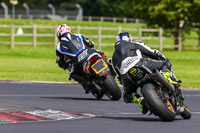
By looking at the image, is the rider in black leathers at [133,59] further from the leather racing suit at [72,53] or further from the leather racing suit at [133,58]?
the leather racing suit at [72,53]

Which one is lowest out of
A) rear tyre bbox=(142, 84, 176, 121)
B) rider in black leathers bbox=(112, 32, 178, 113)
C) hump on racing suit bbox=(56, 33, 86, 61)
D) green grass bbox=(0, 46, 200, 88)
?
green grass bbox=(0, 46, 200, 88)

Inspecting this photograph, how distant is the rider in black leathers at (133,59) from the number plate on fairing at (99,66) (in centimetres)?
330

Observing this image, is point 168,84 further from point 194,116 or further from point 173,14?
point 173,14

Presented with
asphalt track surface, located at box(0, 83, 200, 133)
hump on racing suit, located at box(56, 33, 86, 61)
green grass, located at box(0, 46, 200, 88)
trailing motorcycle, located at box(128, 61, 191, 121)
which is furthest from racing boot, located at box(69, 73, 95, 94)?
green grass, located at box(0, 46, 200, 88)

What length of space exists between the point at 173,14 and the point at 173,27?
132 inches

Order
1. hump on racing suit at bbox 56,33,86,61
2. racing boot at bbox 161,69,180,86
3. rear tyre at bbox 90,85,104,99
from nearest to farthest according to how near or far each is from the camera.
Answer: racing boot at bbox 161,69,180,86, rear tyre at bbox 90,85,104,99, hump on racing suit at bbox 56,33,86,61

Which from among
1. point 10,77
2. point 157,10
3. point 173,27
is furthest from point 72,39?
point 173,27

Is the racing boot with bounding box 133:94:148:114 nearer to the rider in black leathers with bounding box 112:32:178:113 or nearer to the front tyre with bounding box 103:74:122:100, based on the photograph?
the rider in black leathers with bounding box 112:32:178:113

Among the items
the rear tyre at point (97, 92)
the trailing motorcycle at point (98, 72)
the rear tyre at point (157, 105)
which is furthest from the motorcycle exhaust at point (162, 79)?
the rear tyre at point (97, 92)

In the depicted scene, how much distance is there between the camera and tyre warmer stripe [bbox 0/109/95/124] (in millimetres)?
11367

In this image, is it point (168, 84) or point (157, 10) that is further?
point (157, 10)

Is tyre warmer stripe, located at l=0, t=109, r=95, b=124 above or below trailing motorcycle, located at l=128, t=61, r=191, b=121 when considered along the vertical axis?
below

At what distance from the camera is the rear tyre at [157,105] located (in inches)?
432

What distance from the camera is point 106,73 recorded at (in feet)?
49.8
